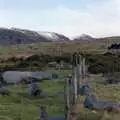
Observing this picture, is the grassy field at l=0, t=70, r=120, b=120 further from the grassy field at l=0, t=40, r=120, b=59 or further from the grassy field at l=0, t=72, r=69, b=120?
the grassy field at l=0, t=40, r=120, b=59

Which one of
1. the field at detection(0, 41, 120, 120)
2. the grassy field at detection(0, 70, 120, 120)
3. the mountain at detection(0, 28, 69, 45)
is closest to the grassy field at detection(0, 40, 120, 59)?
the field at detection(0, 41, 120, 120)

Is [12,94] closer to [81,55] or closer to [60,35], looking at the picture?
[81,55]

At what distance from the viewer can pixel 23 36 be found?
511 feet

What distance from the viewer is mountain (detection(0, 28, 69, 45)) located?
145 meters

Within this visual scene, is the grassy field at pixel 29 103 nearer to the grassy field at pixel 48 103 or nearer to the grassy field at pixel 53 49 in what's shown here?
the grassy field at pixel 48 103

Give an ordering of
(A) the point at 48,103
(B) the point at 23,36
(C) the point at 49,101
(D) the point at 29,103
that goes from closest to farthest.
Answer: (D) the point at 29,103, (A) the point at 48,103, (C) the point at 49,101, (B) the point at 23,36

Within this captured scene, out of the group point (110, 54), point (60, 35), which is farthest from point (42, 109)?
point (60, 35)

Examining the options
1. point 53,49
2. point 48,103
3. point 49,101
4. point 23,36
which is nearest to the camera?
point 48,103

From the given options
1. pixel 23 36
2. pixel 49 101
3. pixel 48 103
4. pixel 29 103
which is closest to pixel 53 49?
pixel 49 101

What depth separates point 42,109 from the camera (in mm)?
18000

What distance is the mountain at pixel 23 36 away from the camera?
145 meters

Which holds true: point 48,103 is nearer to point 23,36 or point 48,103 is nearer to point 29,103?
point 29,103

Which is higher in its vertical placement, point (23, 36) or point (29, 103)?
point (23, 36)

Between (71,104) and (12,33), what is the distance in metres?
141
